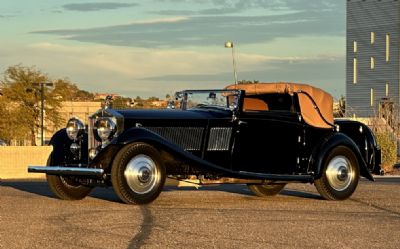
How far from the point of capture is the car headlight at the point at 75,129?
13.0 metres

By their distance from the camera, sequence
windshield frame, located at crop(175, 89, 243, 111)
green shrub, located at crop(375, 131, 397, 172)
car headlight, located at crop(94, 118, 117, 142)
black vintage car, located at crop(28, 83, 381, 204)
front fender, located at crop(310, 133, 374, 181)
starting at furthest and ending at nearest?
green shrub, located at crop(375, 131, 397, 172)
front fender, located at crop(310, 133, 374, 181)
windshield frame, located at crop(175, 89, 243, 111)
car headlight, located at crop(94, 118, 117, 142)
black vintage car, located at crop(28, 83, 381, 204)

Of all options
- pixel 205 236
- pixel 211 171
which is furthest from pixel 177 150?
pixel 205 236

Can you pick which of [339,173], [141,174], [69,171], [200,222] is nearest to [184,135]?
[141,174]

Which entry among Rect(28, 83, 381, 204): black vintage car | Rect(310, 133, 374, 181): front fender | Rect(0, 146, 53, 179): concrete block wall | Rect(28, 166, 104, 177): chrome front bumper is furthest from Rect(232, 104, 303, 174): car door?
Rect(0, 146, 53, 179): concrete block wall

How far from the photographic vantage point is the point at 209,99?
13531mm

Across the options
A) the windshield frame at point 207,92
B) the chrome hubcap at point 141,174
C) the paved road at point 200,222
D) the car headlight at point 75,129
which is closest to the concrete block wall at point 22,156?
the paved road at point 200,222

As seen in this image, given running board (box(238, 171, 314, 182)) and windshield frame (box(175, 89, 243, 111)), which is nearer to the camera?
running board (box(238, 171, 314, 182))

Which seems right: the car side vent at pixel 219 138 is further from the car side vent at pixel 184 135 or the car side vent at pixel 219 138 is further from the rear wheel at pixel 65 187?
the rear wheel at pixel 65 187

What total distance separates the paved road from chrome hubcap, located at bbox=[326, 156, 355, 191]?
34cm

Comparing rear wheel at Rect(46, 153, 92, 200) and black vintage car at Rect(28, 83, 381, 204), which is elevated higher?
black vintage car at Rect(28, 83, 381, 204)

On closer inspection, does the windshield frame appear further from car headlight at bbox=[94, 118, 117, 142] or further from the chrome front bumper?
the chrome front bumper

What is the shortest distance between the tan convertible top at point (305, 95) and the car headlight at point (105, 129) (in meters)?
2.70

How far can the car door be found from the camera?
1284 cm

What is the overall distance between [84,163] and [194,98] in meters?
2.18
